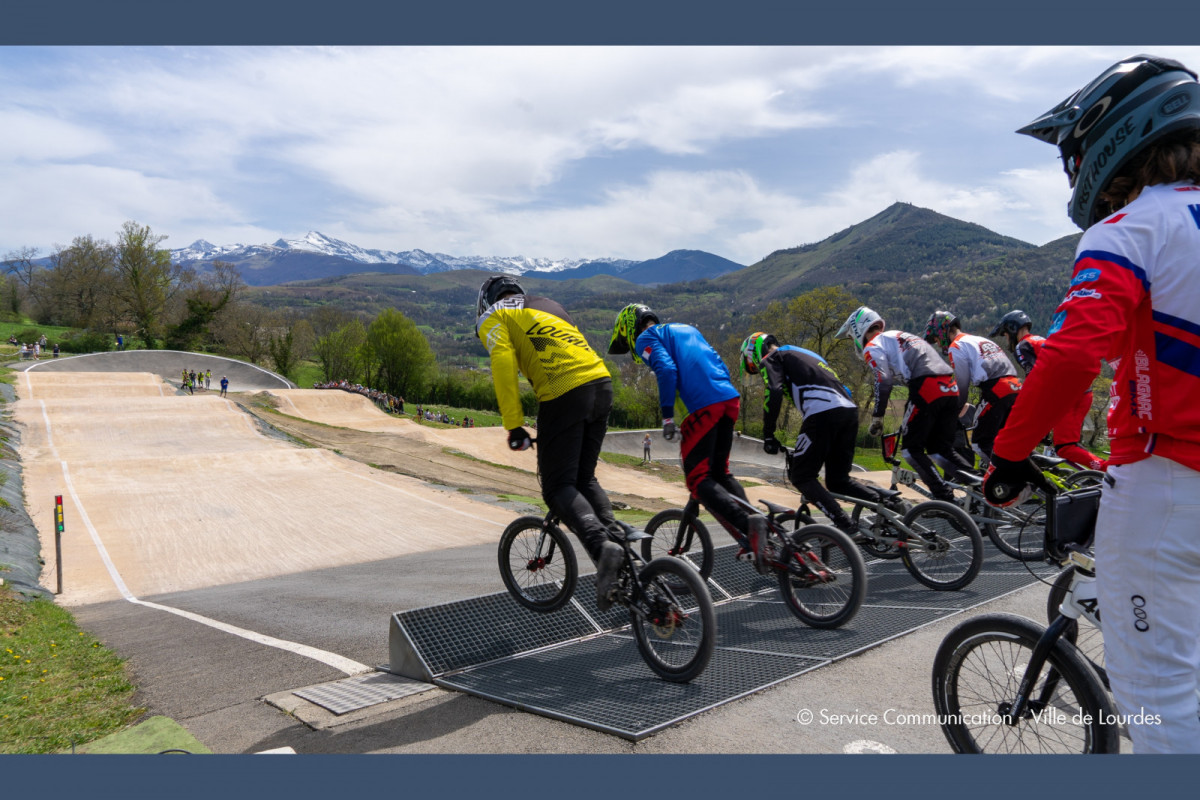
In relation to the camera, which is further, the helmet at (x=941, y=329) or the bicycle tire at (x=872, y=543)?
the helmet at (x=941, y=329)

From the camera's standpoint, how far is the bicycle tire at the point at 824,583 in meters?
4.66

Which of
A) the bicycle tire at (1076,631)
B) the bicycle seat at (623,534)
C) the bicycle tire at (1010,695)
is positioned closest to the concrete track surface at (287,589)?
the bicycle tire at (1010,695)

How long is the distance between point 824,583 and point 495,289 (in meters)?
3.03

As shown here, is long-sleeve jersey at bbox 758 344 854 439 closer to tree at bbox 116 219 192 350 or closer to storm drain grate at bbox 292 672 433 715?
storm drain grate at bbox 292 672 433 715

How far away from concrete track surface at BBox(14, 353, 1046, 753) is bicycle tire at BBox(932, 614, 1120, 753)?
1.04ft

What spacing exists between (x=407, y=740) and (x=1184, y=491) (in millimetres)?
3181

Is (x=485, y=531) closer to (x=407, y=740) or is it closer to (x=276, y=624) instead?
(x=276, y=624)

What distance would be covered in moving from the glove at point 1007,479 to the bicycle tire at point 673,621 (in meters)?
1.65

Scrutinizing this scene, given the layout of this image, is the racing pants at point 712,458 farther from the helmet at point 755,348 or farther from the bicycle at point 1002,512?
the bicycle at point 1002,512

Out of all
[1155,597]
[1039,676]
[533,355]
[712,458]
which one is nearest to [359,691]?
[533,355]

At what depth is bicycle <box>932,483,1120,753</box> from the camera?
2.22m

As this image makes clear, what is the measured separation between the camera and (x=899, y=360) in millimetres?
7164

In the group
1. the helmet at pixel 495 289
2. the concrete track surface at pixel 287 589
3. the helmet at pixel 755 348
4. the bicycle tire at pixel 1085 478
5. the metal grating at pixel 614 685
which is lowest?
the concrete track surface at pixel 287 589

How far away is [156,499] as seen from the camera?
64.6ft
